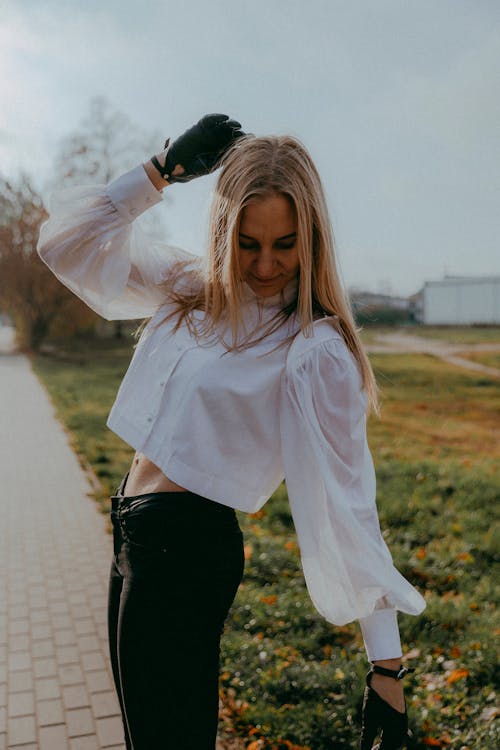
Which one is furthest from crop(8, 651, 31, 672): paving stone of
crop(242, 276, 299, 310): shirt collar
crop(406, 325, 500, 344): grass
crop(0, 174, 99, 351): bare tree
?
crop(0, 174, 99, 351): bare tree

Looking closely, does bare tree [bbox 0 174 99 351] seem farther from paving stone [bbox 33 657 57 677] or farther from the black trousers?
the black trousers

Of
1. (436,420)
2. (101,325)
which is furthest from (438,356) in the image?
(101,325)

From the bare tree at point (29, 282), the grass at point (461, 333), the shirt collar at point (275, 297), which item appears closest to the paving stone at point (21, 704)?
the shirt collar at point (275, 297)

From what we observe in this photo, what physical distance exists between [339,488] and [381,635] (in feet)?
1.19

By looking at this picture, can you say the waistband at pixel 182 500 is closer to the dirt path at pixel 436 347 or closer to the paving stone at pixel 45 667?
the paving stone at pixel 45 667

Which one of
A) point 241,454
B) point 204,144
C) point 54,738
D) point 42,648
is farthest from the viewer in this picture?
point 42,648

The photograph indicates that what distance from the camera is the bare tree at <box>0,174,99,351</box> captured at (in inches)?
1153

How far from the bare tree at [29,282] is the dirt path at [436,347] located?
19837 millimetres

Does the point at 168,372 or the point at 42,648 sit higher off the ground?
the point at 168,372

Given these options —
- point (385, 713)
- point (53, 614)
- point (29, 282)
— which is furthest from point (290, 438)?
point (29, 282)

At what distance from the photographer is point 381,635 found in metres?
1.64

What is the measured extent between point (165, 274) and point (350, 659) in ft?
7.47

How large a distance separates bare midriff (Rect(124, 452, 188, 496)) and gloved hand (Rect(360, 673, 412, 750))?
65cm

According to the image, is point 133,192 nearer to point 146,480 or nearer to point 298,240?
point 298,240
